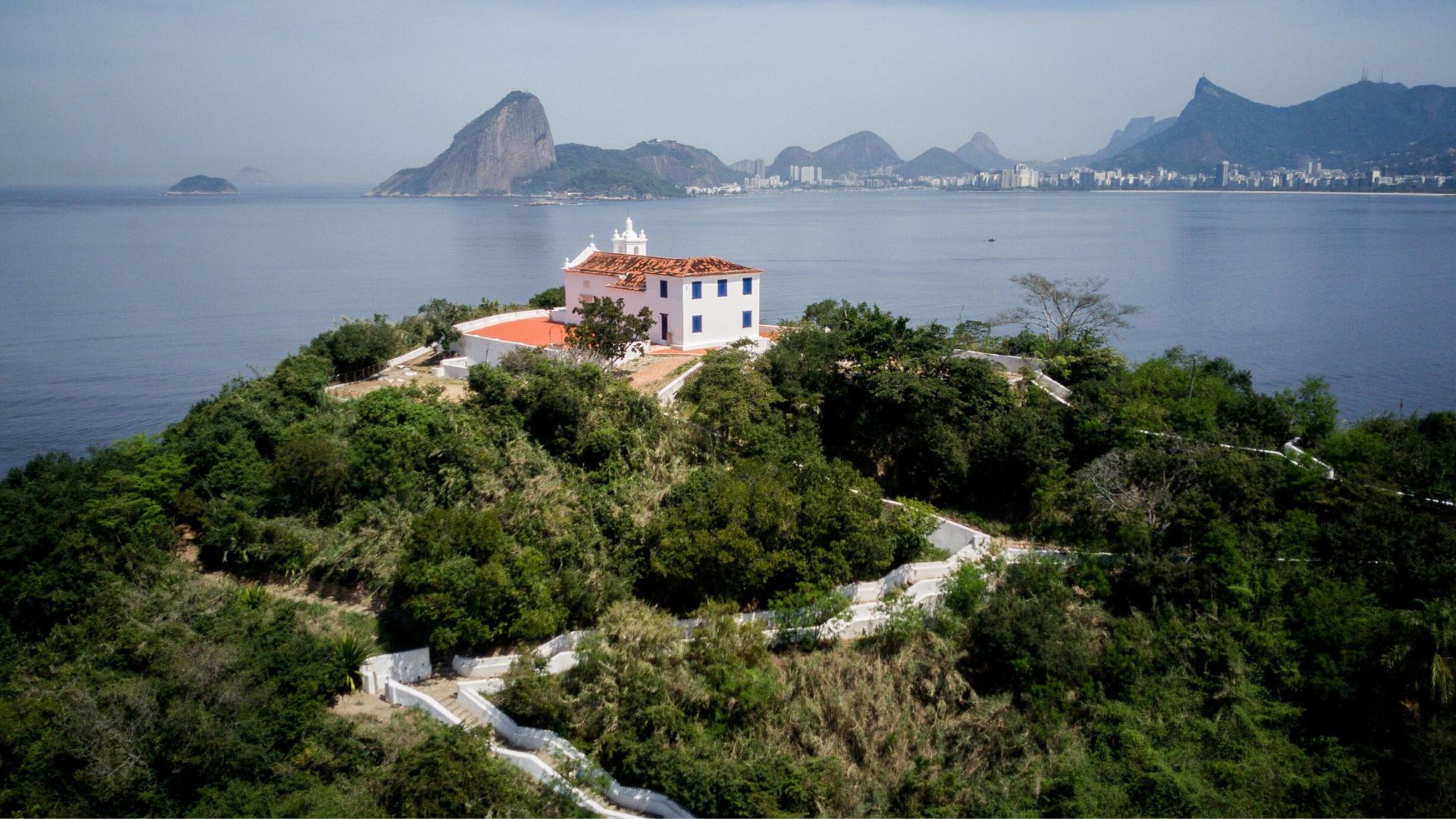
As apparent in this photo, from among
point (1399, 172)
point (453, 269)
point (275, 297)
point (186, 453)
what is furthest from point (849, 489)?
point (1399, 172)

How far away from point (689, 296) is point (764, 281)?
110 ft

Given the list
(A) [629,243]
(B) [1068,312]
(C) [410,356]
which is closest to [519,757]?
(C) [410,356]

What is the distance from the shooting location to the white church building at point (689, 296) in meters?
28.2

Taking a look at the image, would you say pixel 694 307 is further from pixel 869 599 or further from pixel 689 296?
pixel 869 599

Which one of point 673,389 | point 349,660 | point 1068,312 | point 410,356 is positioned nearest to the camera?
point 349,660

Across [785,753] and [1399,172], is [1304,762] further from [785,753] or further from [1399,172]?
[1399,172]

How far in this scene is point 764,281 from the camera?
200 ft

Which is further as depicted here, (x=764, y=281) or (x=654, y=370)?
(x=764, y=281)

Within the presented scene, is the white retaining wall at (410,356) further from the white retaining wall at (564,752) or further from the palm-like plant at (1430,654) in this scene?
the palm-like plant at (1430,654)

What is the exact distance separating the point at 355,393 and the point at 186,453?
5.92 m

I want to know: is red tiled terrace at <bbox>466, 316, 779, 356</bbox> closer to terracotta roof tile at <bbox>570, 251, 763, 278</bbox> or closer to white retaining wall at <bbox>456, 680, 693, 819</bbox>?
terracotta roof tile at <bbox>570, 251, 763, 278</bbox>

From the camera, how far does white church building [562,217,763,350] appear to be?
28234 millimetres

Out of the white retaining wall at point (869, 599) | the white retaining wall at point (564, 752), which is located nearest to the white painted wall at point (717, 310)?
the white retaining wall at point (869, 599)

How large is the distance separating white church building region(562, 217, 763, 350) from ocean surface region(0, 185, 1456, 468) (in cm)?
1088
